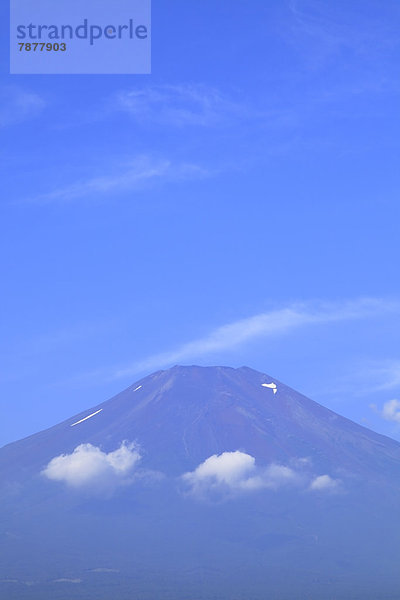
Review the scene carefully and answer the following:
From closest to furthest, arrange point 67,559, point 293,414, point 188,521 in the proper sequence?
1. point 67,559
2. point 188,521
3. point 293,414

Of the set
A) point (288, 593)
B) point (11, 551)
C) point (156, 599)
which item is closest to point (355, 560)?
point (288, 593)

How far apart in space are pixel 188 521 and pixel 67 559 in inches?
953

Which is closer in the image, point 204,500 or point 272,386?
point 204,500

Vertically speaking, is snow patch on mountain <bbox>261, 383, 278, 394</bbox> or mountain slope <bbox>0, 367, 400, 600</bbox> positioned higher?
snow patch on mountain <bbox>261, 383, 278, 394</bbox>

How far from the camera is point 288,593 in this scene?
110375 millimetres

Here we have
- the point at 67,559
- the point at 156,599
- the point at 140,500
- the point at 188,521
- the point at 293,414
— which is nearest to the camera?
the point at 156,599

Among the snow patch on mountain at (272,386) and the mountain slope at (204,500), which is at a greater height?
the snow patch on mountain at (272,386)

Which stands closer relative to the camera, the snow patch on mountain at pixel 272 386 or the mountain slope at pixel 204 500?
the mountain slope at pixel 204 500

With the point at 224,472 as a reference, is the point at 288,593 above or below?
below

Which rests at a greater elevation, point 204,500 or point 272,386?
point 272,386

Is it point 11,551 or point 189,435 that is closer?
point 11,551

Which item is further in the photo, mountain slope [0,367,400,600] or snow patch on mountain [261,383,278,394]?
snow patch on mountain [261,383,278,394]

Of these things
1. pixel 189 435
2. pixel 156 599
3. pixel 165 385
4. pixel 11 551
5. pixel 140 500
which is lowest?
pixel 156 599

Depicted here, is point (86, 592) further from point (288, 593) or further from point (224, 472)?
point (224, 472)
